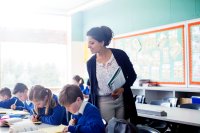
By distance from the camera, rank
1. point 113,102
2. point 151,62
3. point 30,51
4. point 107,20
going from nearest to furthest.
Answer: point 113,102, point 151,62, point 107,20, point 30,51

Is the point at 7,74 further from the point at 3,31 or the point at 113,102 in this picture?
the point at 113,102

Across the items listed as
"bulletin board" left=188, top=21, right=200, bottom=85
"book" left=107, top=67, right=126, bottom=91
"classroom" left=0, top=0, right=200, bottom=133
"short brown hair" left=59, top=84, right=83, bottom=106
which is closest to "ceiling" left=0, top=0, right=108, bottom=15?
"classroom" left=0, top=0, right=200, bottom=133

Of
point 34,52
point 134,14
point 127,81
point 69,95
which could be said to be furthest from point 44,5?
point 69,95

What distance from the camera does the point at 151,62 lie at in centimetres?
555

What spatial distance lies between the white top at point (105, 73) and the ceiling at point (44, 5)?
14.4 ft

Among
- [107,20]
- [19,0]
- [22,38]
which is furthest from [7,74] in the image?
[107,20]

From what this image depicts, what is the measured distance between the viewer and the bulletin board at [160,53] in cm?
491

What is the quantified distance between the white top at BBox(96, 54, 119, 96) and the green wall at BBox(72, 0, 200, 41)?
9.43 ft

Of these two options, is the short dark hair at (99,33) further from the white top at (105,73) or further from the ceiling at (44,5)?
the ceiling at (44,5)

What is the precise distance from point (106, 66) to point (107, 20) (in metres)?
4.85

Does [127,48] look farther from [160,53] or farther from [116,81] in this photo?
[116,81]

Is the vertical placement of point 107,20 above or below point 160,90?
above

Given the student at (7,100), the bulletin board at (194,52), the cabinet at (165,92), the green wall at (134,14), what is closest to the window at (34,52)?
the green wall at (134,14)

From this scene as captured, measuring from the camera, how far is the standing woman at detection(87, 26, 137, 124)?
230 cm
